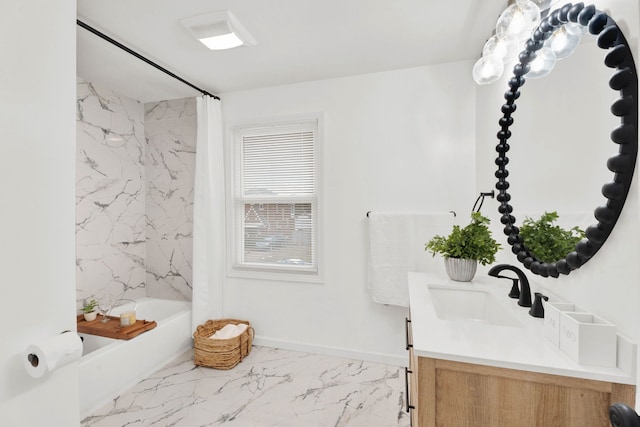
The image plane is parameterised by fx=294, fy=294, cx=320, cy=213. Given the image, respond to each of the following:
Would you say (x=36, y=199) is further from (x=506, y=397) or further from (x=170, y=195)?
(x=170, y=195)

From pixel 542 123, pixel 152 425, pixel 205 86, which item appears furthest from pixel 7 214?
pixel 205 86

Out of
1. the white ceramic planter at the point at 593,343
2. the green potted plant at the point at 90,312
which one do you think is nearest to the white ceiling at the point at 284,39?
the white ceramic planter at the point at 593,343

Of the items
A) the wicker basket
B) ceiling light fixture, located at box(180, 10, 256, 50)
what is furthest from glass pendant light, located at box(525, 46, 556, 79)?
the wicker basket

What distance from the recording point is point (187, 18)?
166 cm

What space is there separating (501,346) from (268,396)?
1.65 meters

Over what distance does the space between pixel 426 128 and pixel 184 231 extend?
95.6 inches

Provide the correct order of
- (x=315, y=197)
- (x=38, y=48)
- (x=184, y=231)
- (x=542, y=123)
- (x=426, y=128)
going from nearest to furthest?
(x=38, y=48), (x=542, y=123), (x=426, y=128), (x=315, y=197), (x=184, y=231)

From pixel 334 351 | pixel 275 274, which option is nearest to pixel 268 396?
pixel 334 351

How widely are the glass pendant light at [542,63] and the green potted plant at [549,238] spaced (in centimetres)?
55

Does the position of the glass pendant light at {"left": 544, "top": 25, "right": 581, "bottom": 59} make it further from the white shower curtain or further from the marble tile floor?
the white shower curtain

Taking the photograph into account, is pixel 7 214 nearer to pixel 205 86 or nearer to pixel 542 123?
pixel 542 123

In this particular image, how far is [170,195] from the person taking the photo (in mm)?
2994

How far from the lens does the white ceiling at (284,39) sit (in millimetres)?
1590

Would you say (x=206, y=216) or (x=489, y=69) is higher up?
(x=489, y=69)
